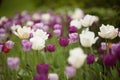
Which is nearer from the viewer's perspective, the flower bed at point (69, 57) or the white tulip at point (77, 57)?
the white tulip at point (77, 57)

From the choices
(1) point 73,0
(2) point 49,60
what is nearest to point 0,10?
(1) point 73,0

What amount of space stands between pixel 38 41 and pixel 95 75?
2.19ft

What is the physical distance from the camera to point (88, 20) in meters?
3.24

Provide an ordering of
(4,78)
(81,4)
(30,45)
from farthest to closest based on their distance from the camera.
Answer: (81,4) → (4,78) → (30,45)

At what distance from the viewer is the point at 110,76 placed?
2.72 meters

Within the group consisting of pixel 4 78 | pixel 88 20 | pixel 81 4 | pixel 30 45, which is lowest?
pixel 4 78

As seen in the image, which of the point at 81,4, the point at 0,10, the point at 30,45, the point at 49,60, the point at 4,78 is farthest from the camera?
the point at 0,10

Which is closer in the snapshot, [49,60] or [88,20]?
[88,20]

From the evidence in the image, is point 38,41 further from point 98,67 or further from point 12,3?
point 12,3

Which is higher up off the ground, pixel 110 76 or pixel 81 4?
pixel 81 4

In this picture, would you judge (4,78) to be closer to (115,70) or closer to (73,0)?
(115,70)

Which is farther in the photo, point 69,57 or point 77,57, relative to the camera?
point 69,57

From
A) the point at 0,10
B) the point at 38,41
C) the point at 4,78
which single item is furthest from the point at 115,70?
the point at 0,10

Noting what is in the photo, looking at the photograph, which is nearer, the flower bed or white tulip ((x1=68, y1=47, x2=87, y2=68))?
white tulip ((x1=68, y1=47, x2=87, y2=68))
